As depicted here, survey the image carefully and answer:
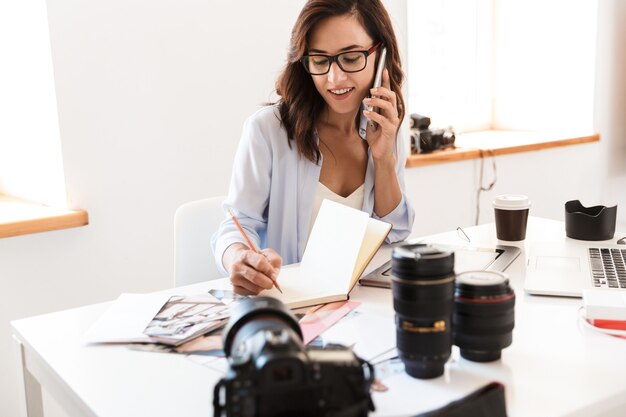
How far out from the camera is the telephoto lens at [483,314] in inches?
36.9

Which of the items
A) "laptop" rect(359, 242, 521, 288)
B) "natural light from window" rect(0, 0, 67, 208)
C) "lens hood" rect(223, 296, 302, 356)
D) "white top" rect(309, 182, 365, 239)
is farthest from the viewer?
"natural light from window" rect(0, 0, 67, 208)

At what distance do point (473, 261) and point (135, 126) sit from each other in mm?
1215

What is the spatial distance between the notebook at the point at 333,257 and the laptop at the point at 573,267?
0.30 meters

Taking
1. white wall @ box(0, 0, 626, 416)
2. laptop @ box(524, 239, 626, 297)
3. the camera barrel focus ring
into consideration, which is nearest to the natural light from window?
white wall @ box(0, 0, 626, 416)

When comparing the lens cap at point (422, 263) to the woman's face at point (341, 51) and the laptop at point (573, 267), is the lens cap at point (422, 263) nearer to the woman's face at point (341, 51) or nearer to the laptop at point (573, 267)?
the laptop at point (573, 267)

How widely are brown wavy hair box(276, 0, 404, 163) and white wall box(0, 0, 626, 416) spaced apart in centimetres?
60

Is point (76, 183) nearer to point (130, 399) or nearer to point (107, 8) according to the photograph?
point (107, 8)

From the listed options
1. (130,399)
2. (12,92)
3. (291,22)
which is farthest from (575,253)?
(12,92)

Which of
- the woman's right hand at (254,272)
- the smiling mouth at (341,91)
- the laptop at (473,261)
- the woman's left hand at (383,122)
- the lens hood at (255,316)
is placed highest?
the smiling mouth at (341,91)

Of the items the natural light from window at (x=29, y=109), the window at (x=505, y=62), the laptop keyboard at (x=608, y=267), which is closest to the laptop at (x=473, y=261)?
the laptop keyboard at (x=608, y=267)

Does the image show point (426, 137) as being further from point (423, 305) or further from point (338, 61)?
point (423, 305)

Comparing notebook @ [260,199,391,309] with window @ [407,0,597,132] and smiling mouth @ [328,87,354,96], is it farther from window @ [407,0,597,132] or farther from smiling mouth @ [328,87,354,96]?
window @ [407,0,597,132]

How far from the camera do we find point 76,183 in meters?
2.12

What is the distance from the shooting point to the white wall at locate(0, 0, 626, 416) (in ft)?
6.79
